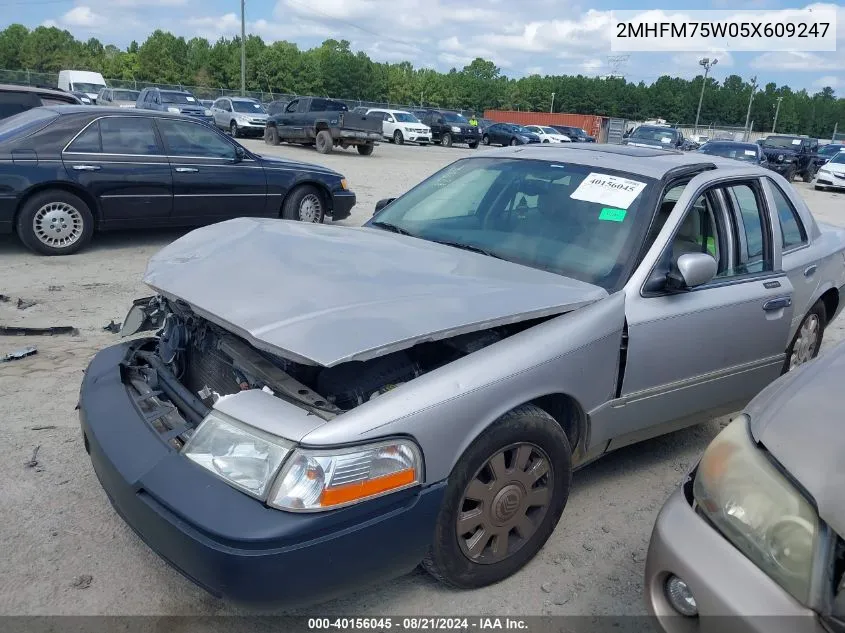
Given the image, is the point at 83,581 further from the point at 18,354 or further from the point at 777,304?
the point at 777,304

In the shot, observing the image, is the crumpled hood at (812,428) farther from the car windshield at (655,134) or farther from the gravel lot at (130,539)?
the car windshield at (655,134)

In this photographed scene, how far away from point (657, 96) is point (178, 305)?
9982 centimetres

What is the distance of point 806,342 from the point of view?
4.58 meters

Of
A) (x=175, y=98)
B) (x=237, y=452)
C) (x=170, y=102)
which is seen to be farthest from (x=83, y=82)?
(x=237, y=452)

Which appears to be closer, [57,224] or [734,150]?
[57,224]

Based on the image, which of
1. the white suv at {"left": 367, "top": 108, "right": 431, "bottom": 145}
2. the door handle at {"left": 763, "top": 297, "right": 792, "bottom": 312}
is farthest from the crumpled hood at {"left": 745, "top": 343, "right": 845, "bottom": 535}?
the white suv at {"left": 367, "top": 108, "right": 431, "bottom": 145}

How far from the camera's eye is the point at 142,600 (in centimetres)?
259

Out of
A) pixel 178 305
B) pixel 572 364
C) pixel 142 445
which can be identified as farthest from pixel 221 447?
pixel 572 364

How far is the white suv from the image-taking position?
31.5 m

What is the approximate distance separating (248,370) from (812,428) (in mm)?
1888

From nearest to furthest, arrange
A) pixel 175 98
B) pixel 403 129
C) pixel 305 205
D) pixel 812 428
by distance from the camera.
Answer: pixel 812 428 → pixel 305 205 → pixel 175 98 → pixel 403 129

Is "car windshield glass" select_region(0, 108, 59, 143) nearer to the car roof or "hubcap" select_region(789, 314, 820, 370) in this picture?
the car roof

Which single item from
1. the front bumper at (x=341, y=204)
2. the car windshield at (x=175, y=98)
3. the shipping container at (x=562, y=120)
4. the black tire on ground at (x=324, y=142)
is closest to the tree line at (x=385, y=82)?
the shipping container at (x=562, y=120)

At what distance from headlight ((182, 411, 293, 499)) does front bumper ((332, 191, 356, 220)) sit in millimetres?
7172
